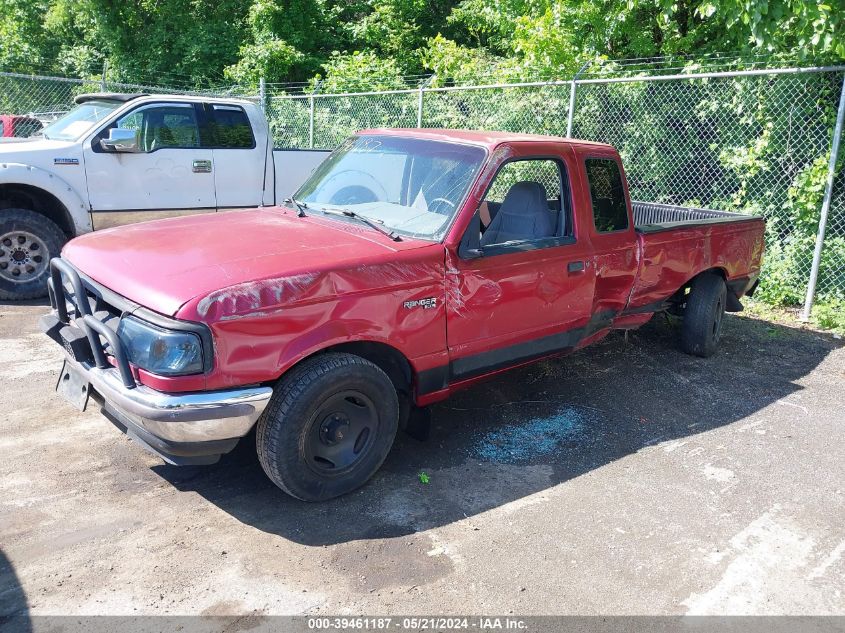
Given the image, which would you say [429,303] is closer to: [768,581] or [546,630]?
[546,630]

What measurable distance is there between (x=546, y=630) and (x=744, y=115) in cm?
760

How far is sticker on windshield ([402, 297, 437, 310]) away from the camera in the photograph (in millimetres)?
3846

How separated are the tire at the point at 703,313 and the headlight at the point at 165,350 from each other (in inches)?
182

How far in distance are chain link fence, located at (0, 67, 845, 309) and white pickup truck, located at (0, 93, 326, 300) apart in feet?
11.4

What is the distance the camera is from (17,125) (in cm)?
1354

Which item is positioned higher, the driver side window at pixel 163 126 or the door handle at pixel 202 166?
the driver side window at pixel 163 126

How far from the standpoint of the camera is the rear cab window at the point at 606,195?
4.99 meters

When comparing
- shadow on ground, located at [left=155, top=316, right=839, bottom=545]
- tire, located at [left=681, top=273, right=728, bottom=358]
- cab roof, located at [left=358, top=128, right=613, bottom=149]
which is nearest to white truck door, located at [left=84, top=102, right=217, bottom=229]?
cab roof, located at [left=358, top=128, right=613, bottom=149]

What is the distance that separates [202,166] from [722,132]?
633 centimetres

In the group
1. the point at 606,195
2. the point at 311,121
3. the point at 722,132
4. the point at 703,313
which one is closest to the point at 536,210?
the point at 606,195

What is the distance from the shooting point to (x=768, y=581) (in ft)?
10.9

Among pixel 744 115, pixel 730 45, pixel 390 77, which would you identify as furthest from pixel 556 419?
pixel 390 77

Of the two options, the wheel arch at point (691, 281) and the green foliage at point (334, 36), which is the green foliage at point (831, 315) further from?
the green foliage at point (334, 36)

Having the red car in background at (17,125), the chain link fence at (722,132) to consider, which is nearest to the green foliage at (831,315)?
the chain link fence at (722,132)
